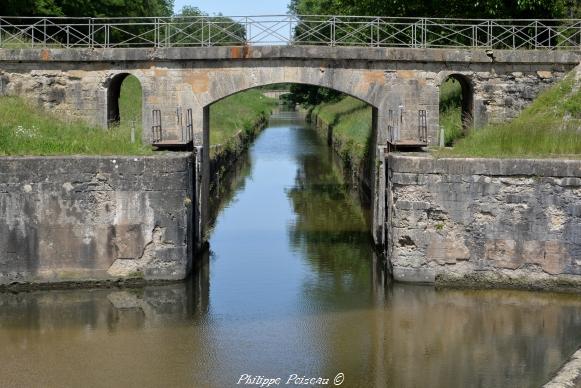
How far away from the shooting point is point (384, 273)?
18.0m

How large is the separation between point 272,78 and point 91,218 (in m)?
6.33

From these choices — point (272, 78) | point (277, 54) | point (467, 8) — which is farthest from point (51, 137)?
point (467, 8)

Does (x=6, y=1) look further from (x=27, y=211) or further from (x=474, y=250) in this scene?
(x=474, y=250)

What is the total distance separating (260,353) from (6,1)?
26.0m

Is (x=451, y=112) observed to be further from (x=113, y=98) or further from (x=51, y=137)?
(x=51, y=137)

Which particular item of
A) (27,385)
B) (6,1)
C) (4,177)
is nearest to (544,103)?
(4,177)

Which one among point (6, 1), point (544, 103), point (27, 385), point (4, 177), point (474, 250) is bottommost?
point (27, 385)

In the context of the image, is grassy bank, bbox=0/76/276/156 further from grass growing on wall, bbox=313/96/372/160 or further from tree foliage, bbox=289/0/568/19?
tree foliage, bbox=289/0/568/19

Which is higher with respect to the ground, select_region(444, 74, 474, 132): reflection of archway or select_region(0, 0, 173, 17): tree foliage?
select_region(0, 0, 173, 17): tree foliage

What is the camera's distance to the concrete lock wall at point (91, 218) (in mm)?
16047

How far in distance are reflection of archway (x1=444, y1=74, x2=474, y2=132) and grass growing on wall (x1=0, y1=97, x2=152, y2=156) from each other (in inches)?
323

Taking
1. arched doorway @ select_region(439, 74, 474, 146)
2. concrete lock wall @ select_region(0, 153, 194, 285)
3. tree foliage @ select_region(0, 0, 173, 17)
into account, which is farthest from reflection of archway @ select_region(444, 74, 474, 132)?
tree foliage @ select_region(0, 0, 173, 17)

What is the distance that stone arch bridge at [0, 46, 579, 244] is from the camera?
2047 cm

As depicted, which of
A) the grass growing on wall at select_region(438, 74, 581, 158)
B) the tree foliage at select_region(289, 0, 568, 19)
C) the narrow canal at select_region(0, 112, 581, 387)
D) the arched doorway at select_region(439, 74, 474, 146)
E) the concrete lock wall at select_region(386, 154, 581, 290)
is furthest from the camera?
the tree foliage at select_region(289, 0, 568, 19)
